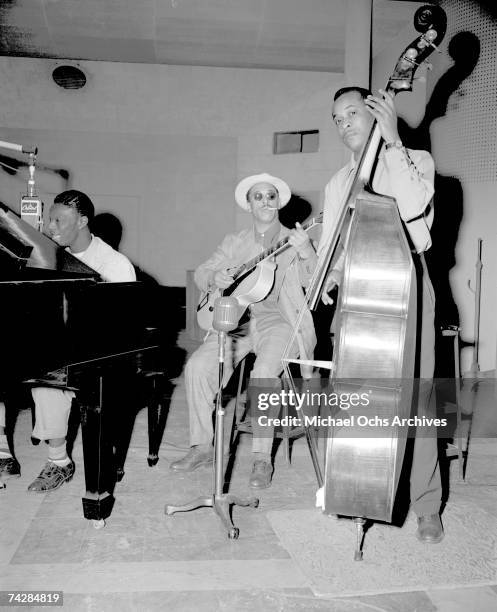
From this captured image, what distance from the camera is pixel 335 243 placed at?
7.79 ft

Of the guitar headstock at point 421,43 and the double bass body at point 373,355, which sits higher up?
the guitar headstock at point 421,43

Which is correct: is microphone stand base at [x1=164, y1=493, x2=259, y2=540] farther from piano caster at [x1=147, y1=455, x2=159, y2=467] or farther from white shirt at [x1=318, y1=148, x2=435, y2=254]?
white shirt at [x1=318, y1=148, x2=435, y2=254]

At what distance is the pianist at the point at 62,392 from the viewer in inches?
113

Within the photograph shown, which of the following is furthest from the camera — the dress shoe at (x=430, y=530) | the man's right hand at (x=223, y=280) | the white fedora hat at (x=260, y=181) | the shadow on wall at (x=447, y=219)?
the shadow on wall at (x=447, y=219)

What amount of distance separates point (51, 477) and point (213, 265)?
1532 millimetres

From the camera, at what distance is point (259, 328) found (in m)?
3.40

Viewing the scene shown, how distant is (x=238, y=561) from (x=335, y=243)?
4.25 feet

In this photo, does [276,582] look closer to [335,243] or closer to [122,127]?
[335,243]

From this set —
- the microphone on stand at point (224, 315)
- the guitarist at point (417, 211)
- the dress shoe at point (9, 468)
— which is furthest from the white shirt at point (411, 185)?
the dress shoe at point (9, 468)

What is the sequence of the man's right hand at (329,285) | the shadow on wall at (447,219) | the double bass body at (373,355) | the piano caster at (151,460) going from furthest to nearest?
1. the shadow on wall at (447,219)
2. the piano caster at (151,460)
3. the man's right hand at (329,285)
4. the double bass body at (373,355)

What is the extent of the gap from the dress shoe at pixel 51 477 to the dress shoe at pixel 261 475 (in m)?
0.94

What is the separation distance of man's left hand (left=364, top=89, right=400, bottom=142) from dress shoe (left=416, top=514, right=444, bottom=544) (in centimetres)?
152

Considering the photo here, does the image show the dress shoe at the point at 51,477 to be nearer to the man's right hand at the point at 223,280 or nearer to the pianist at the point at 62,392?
the pianist at the point at 62,392

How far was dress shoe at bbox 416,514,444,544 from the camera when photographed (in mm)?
2354
